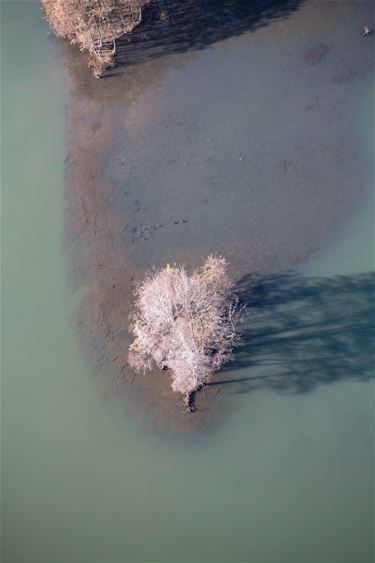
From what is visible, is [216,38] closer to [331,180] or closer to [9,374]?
[331,180]

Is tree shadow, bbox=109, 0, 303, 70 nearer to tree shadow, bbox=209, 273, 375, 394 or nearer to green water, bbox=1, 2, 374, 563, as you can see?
green water, bbox=1, 2, 374, 563

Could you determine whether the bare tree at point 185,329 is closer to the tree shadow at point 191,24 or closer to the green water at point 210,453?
the green water at point 210,453

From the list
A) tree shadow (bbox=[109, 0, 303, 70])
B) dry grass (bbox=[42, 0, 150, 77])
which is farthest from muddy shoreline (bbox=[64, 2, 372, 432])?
dry grass (bbox=[42, 0, 150, 77])

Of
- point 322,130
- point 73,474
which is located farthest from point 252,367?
point 322,130

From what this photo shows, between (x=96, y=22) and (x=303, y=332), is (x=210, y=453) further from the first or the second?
(x=96, y=22)

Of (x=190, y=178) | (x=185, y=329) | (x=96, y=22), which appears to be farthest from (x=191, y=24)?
(x=185, y=329)

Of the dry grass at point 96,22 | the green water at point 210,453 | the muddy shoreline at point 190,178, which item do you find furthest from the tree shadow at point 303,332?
the dry grass at point 96,22
